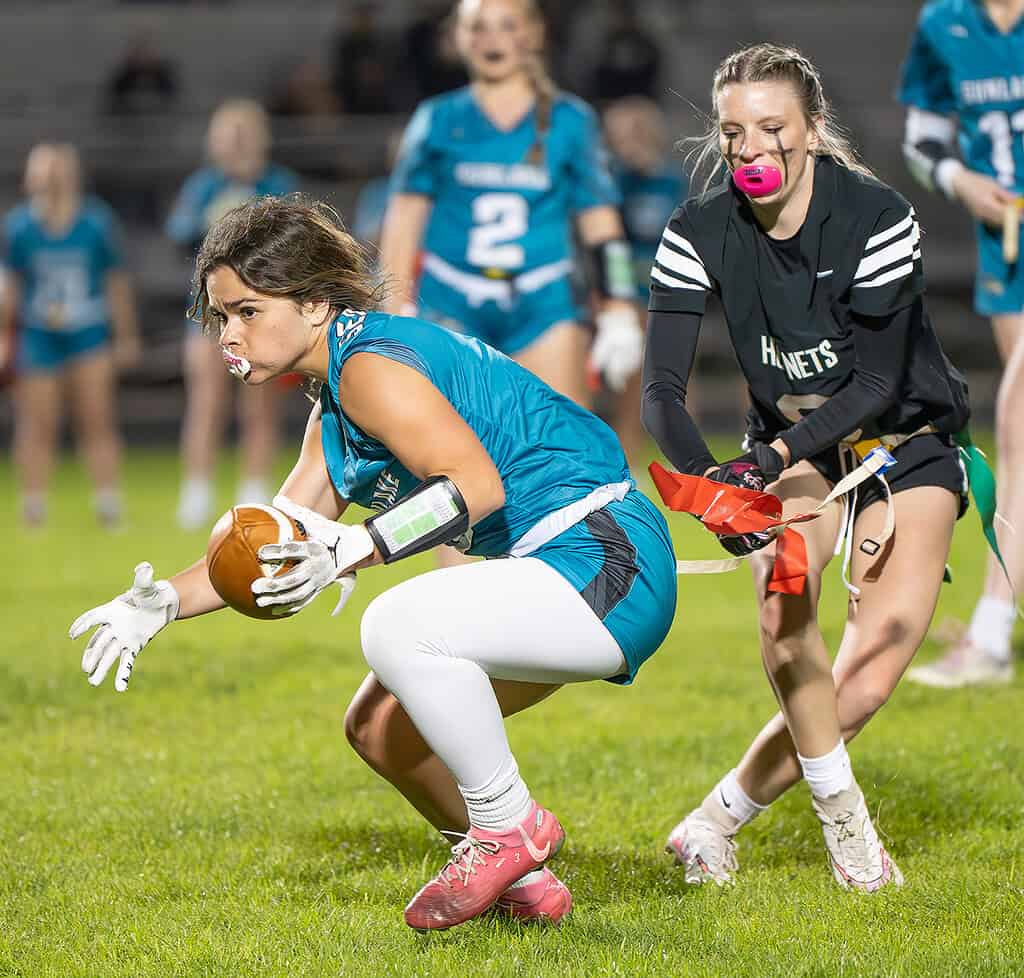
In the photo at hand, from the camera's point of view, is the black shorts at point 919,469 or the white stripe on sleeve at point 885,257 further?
the black shorts at point 919,469

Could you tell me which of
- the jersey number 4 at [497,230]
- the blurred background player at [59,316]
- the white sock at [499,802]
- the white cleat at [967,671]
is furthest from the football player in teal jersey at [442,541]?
the blurred background player at [59,316]

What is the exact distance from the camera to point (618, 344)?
21.1 feet

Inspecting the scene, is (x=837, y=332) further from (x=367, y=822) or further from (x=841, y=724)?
(x=367, y=822)

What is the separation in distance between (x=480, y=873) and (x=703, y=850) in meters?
0.79

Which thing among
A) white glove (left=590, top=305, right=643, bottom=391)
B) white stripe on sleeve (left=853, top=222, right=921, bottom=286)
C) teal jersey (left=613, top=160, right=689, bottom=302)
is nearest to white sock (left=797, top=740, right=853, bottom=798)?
white stripe on sleeve (left=853, top=222, right=921, bottom=286)

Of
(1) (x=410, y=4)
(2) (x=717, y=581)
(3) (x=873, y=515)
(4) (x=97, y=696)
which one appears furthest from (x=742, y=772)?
(1) (x=410, y=4)

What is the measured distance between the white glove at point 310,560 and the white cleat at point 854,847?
1.31 metres

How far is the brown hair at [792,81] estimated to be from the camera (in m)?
3.61

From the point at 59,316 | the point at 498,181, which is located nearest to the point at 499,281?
the point at 498,181

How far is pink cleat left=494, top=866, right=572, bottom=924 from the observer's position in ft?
11.2

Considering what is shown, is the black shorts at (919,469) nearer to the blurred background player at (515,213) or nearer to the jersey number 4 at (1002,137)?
the jersey number 4 at (1002,137)

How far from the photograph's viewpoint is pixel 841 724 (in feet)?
12.6

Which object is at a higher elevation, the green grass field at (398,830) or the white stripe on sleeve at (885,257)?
the white stripe on sleeve at (885,257)

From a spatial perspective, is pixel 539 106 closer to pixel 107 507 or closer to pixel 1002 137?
pixel 1002 137
